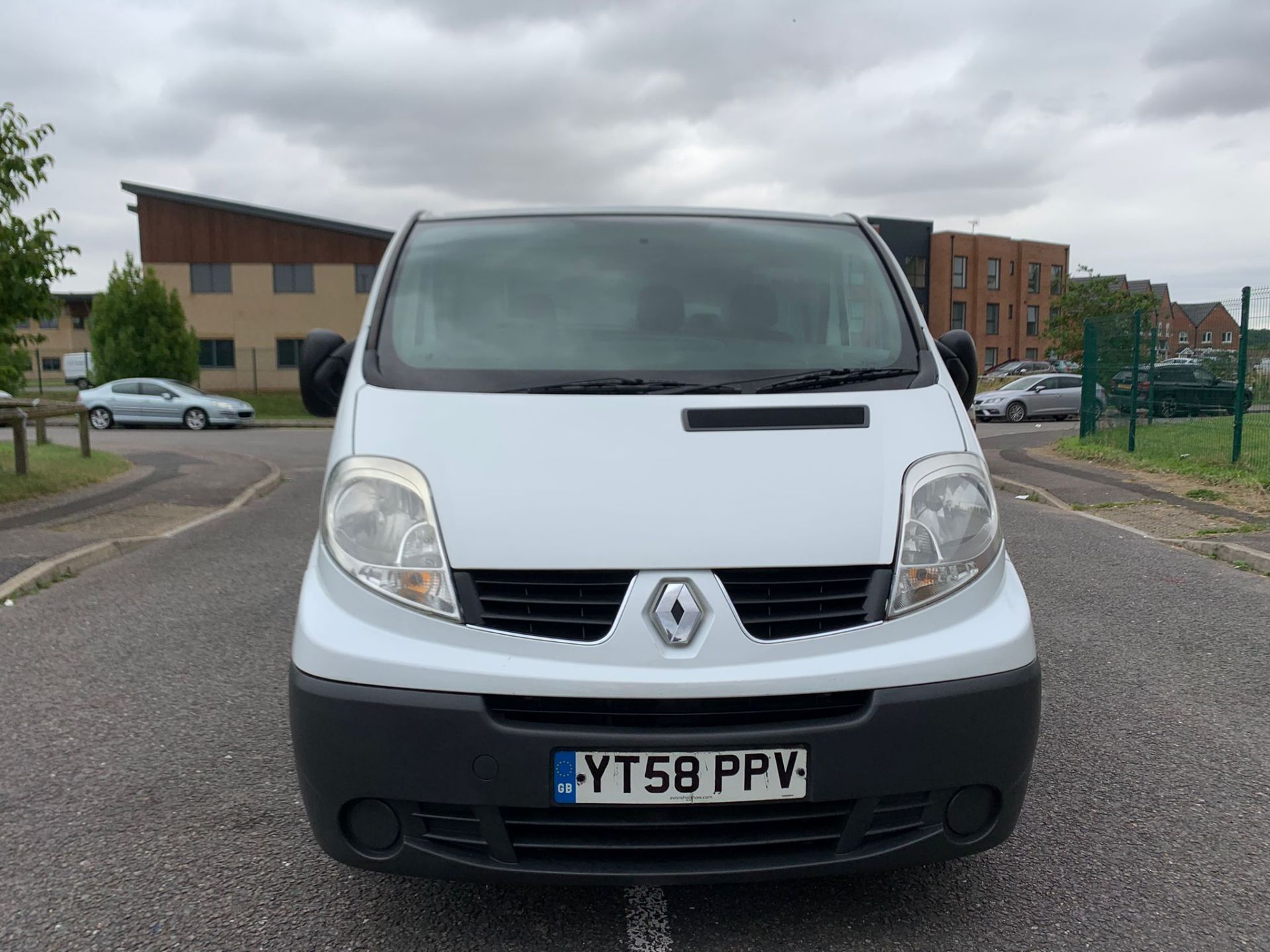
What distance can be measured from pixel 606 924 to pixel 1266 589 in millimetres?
5420

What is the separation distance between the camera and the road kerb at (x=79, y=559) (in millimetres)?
6477

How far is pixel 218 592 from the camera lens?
6453mm

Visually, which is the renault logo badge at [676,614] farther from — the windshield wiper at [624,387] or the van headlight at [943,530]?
the windshield wiper at [624,387]

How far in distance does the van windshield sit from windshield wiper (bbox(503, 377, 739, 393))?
0.08ft

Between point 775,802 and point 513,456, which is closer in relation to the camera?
point 775,802

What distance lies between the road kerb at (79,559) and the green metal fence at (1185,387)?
384 inches

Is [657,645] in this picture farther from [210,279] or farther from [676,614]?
[210,279]

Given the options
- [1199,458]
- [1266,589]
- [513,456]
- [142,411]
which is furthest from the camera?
[142,411]

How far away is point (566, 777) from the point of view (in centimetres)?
216

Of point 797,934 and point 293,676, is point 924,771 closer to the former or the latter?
point 797,934

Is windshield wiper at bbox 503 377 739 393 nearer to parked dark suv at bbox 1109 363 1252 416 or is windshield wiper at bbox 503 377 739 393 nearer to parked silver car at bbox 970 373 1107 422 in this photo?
parked dark suv at bbox 1109 363 1252 416

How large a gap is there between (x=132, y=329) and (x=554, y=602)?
3361 centimetres

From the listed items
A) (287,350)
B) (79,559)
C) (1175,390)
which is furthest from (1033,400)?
(287,350)

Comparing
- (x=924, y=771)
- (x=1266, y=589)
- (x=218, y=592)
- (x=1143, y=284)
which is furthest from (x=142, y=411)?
(x=1143, y=284)
